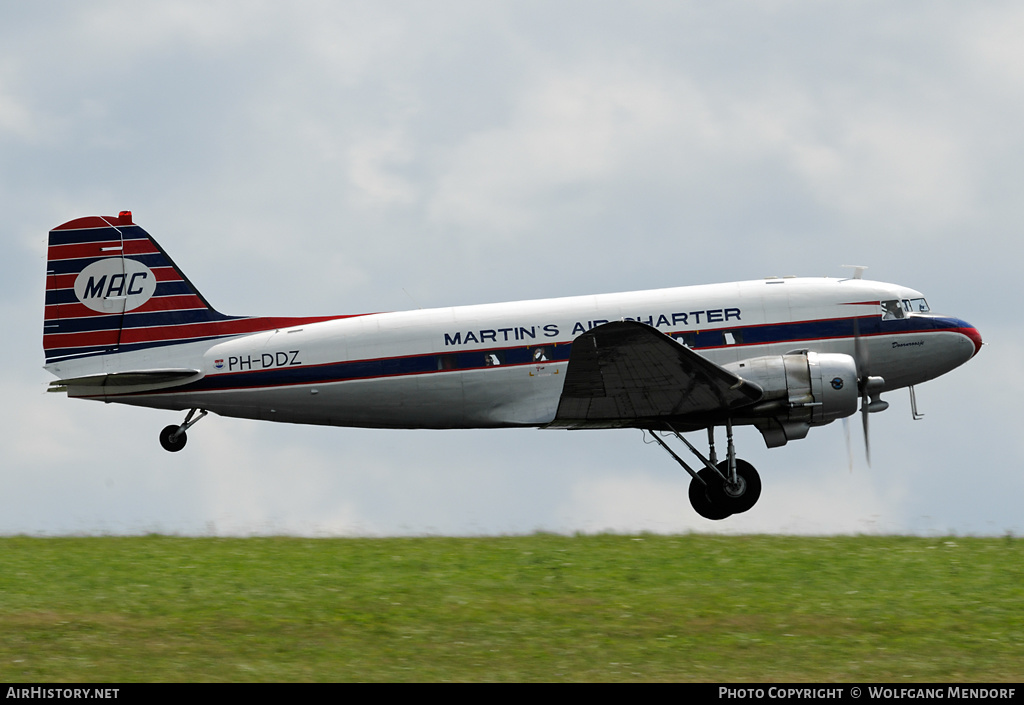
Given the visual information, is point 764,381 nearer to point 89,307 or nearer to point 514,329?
point 514,329

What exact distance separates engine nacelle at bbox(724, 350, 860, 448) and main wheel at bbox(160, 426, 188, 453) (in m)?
9.62

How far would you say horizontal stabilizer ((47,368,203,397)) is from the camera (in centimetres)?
1877

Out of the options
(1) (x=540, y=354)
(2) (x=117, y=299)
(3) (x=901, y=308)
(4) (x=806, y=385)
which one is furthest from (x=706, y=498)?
(2) (x=117, y=299)

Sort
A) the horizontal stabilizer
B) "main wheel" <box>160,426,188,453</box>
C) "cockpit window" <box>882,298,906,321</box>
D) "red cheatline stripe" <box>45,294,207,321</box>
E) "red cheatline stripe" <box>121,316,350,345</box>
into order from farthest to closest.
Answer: "red cheatline stripe" <box>45,294,207,321</box> → "red cheatline stripe" <box>121,316,350,345</box> → "main wheel" <box>160,426,188,453</box> → the horizontal stabilizer → "cockpit window" <box>882,298,906,321</box>

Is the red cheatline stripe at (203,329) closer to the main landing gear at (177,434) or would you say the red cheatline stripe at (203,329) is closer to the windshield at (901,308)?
the main landing gear at (177,434)

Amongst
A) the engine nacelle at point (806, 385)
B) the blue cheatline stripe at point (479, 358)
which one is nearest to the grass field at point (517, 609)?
the engine nacelle at point (806, 385)

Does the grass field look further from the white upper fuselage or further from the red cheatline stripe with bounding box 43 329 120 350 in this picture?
the red cheatline stripe with bounding box 43 329 120 350

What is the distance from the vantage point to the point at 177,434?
18.9 meters

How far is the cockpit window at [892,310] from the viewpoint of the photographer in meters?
18.6

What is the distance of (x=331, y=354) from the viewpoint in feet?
60.6

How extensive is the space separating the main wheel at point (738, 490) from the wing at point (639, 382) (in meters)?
1.14

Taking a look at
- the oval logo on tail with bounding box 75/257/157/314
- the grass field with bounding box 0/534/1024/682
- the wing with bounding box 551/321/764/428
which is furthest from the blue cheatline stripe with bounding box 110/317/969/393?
the oval logo on tail with bounding box 75/257/157/314

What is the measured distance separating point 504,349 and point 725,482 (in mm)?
4257

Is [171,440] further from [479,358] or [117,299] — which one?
[479,358]
